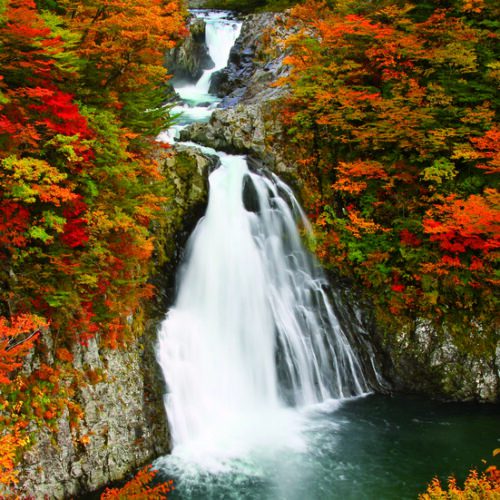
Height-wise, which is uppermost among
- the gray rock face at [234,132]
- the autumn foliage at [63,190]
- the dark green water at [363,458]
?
the gray rock face at [234,132]

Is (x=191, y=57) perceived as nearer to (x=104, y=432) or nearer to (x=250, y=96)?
(x=250, y=96)

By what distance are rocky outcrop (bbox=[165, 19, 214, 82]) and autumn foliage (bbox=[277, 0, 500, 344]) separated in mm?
13113

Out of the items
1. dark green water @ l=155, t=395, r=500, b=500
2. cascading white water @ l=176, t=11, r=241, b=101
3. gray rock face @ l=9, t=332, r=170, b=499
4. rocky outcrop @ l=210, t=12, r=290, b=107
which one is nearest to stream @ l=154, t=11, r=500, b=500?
dark green water @ l=155, t=395, r=500, b=500

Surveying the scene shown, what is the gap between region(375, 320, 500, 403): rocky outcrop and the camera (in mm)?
10977

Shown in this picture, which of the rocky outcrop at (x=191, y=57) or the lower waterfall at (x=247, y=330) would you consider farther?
the rocky outcrop at (x=191, y=57)

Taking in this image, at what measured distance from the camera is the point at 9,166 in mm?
5480

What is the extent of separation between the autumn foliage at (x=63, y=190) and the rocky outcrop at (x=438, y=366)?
7.55 meters

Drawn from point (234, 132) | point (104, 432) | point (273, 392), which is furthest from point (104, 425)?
point (234, 132)

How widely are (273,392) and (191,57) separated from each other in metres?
21.8

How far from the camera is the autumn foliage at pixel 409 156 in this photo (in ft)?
36.5

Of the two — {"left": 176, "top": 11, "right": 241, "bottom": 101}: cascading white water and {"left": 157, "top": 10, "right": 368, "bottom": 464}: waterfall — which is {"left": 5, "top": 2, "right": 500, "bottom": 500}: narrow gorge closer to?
{"left": 157, "top": 10, "right": 368, "bottom": 464}: waterfall

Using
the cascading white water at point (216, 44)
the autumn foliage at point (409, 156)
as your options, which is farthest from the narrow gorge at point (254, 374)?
the cascading white water at point (216, 44)

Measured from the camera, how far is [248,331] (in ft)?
36.0

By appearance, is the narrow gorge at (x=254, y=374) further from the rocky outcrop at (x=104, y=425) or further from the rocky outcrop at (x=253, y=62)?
the rocky outcrop at (x=253, y=62)
